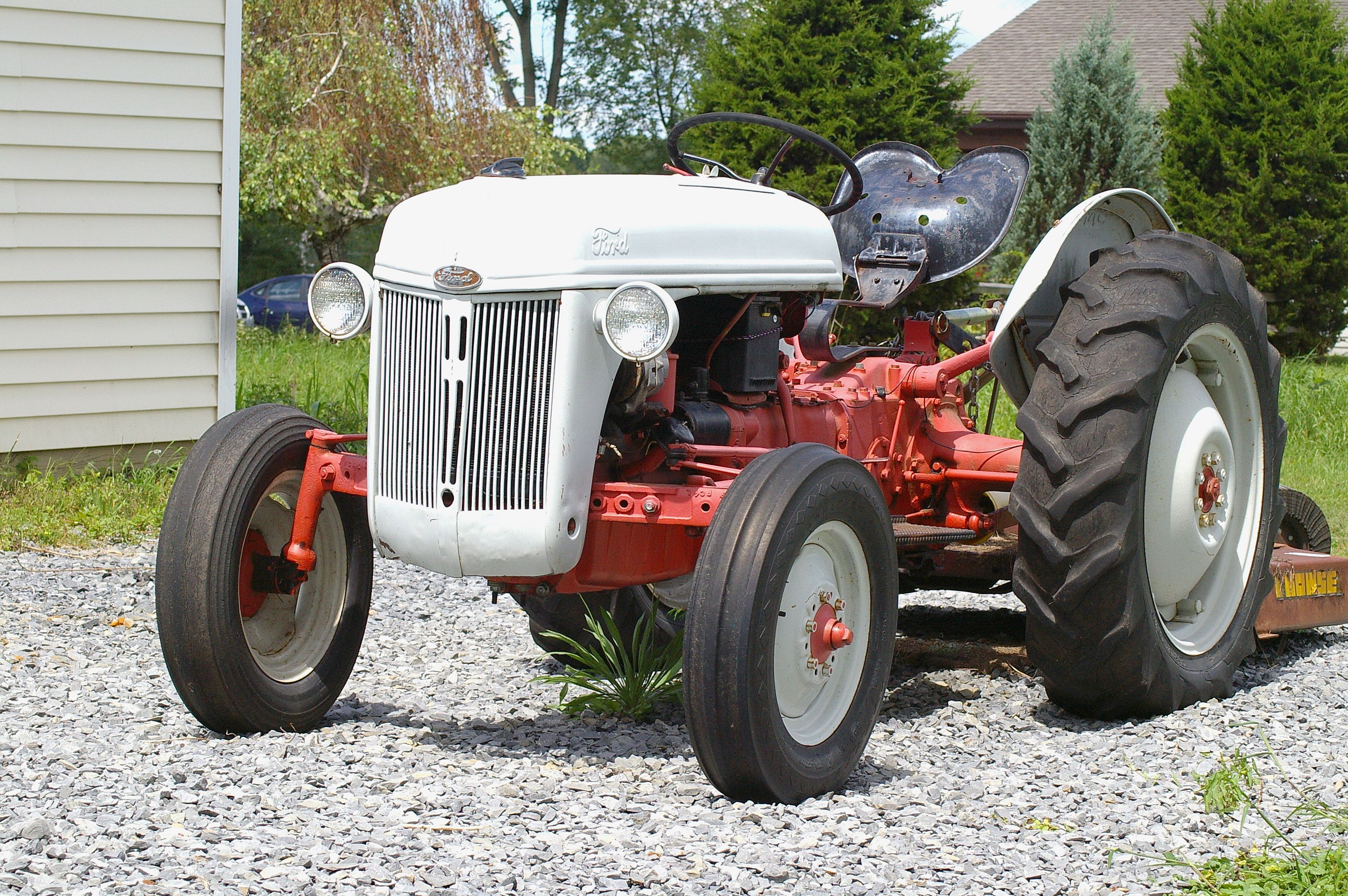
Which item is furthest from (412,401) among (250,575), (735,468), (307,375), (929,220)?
(307,375)

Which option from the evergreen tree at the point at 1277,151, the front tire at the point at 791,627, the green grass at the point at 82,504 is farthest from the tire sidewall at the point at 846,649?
the evergreen tree at the point at 1277,151

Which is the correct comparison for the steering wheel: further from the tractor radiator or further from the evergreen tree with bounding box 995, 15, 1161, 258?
the evergreen tree with bounding box 995, 15, 1161, 258

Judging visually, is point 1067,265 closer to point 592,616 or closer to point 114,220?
point 592,616

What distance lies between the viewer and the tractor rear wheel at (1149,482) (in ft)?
11.5

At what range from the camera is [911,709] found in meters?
3.94

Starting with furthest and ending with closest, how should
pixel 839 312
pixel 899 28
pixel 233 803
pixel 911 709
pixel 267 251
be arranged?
pixel 267 251 < pixel 899 28 < pixel 839 312 < pixel 911 709 < pixel 233 803

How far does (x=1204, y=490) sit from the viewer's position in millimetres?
3936

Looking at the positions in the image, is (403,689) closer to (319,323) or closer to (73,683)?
(73,683)

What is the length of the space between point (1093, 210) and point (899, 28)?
8.54 m

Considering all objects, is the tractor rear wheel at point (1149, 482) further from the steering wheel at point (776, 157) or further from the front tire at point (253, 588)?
the front tire at point (253, 588)

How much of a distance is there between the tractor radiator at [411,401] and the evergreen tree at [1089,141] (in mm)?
15843

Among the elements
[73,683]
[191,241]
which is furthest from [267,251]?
[73,683]

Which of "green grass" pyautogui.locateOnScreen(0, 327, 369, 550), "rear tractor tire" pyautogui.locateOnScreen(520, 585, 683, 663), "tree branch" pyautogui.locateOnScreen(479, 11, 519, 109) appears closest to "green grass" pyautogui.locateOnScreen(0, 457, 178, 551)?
"green grass" pyautogui.locateOnScreen(0, 327, 369, 550)

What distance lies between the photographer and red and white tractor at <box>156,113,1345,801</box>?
10.0ft
